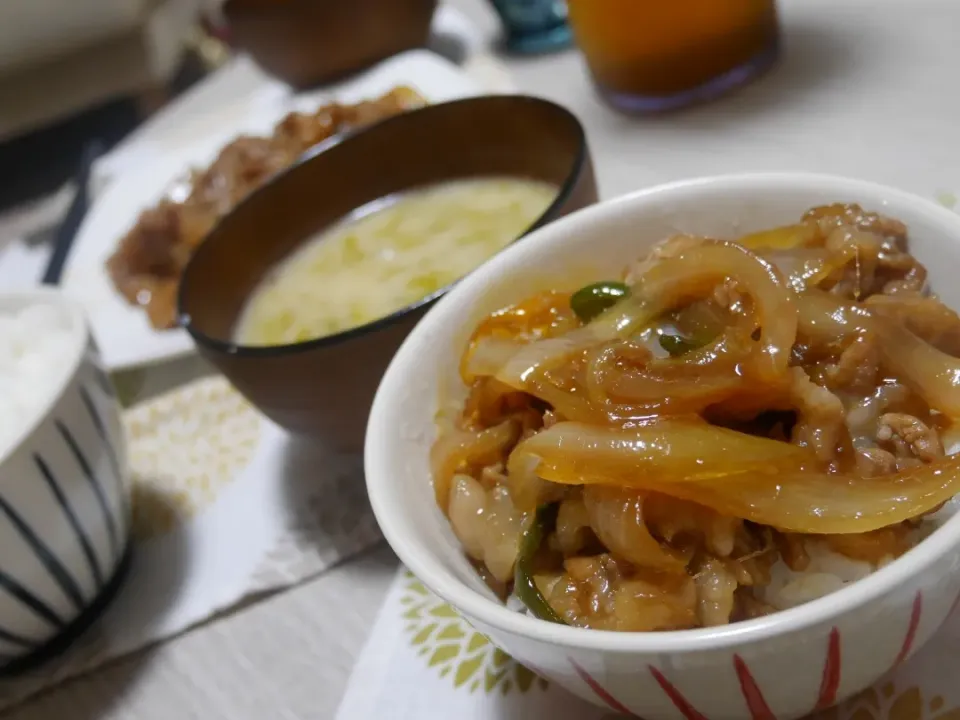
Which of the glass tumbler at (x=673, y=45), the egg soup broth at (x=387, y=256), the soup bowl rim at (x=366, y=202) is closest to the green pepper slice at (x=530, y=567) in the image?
the soup bowl rim at (x=366, y=202)

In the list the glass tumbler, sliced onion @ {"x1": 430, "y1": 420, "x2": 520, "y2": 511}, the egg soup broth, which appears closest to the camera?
sliced onion @ {"x1": 430, "y1": 420, "x2": 520, "y2": 511}

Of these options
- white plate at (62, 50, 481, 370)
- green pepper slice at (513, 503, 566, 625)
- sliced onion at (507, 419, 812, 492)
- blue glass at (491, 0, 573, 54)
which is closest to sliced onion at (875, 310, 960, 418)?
sliced onion at (507, 419, 812, 492)

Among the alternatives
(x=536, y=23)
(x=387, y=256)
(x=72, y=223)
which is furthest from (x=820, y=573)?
(x=72, y=223)

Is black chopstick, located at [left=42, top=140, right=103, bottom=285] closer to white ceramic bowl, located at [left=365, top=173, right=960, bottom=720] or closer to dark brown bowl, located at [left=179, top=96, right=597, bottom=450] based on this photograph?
dark brown bowl, located at [left=179, top=96, right=597, bottom=450]

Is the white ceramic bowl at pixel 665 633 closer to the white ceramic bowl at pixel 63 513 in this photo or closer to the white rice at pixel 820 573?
the white rice at pixel 820 573

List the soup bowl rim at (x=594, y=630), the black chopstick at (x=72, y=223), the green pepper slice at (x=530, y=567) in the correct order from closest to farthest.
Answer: the soup bowl rim at (x=594, y=630), the green pepper slice at (x=530, y=567), the black chopstick at (x=72, y=223)

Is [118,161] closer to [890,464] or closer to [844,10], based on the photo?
[844,10]

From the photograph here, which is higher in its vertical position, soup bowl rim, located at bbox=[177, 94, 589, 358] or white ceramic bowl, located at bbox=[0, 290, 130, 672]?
soup bowl rim, located at bbox=[177, 94, 589, 358]
